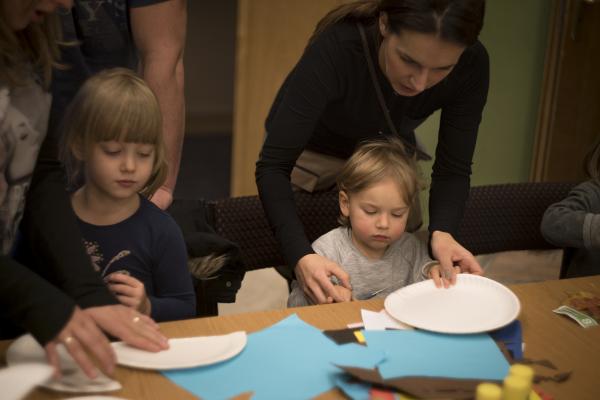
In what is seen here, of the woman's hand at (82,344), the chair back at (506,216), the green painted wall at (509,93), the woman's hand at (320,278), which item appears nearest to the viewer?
the woman's hand at (82,344)

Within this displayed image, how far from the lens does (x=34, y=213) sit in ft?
4.47

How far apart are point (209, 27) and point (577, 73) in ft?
9.51

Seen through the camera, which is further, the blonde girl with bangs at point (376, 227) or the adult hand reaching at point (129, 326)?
the blonde girl with bangs at point (376, 227)

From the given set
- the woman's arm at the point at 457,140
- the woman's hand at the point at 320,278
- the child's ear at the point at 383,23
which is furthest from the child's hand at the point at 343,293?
the child's ear at the point at 383,23

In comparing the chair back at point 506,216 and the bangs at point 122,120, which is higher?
the bangs at point 122,120

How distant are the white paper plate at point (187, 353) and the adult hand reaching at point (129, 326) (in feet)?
0.05

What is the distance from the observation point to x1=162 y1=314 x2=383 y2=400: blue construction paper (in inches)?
48.2

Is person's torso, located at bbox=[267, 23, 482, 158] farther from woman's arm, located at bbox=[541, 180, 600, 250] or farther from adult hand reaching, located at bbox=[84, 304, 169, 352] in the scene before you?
adult hand reaching, located at bbox=[84, 304, 169, 352]

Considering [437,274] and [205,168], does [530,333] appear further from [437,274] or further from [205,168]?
[205,168]

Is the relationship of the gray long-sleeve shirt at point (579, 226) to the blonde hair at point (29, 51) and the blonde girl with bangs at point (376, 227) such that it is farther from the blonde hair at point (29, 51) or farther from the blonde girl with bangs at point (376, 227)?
the blonde hair at point (29, 51)

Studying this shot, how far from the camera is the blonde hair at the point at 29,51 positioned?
1.23m

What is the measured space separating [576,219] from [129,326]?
4.30 feet

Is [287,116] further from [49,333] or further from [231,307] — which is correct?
[231,307]

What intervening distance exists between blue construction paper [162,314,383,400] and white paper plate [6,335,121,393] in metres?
0.11
